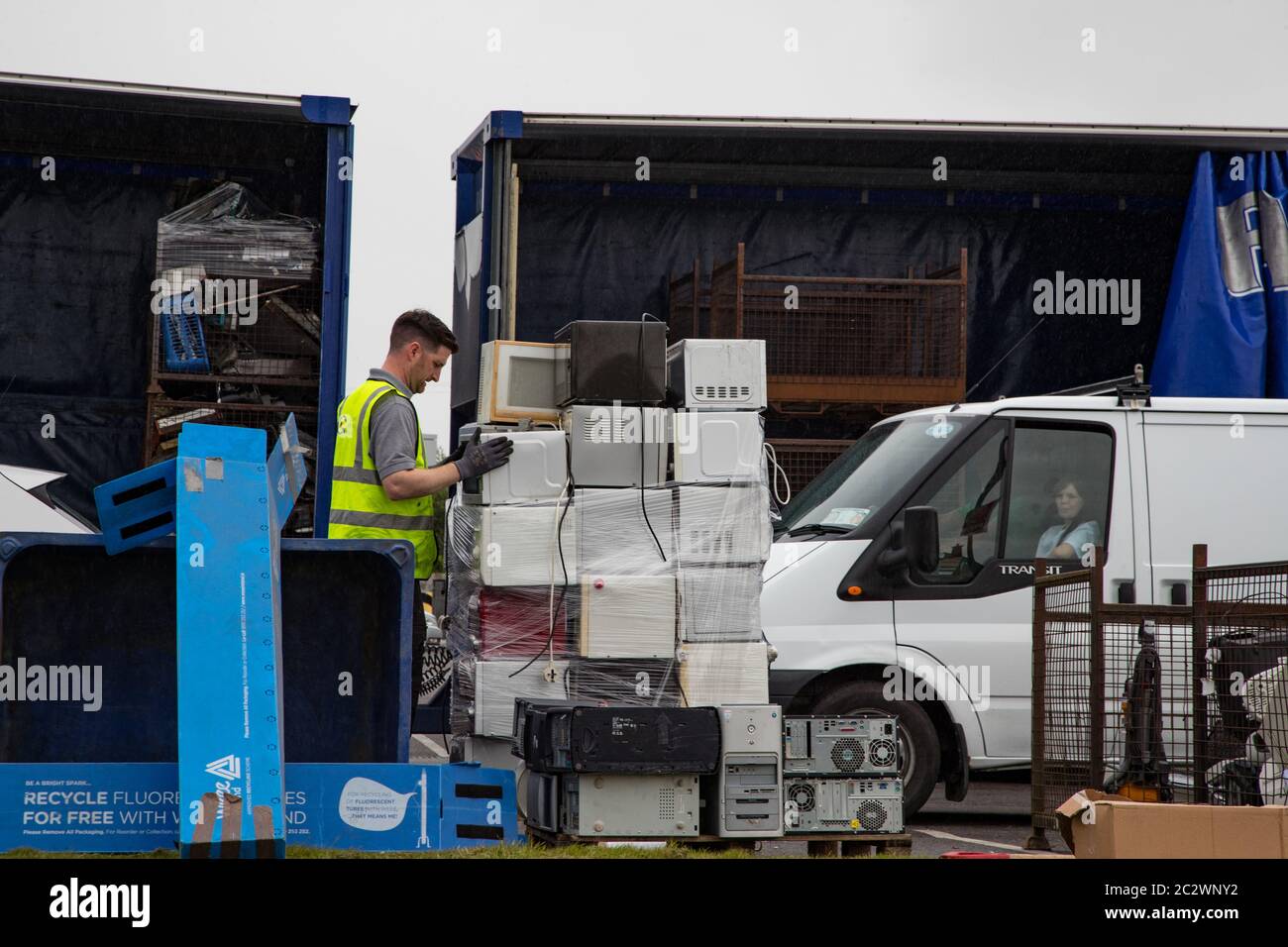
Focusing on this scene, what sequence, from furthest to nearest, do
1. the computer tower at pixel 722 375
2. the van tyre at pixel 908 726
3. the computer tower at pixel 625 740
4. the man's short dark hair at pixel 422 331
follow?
the van tyre at pixel 908 726
the man's short dark hair at pixel 422 331
the computer tower at pixel 722 375
the computer tower at pixel 625 740

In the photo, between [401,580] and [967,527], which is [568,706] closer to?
[401,580]

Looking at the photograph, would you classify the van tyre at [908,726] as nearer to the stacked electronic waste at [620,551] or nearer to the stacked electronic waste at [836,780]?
the stacked electronic waste at [836,780]

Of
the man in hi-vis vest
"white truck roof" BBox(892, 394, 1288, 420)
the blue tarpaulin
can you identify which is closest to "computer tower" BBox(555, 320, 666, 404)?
the man in hi-vis vest

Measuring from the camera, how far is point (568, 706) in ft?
20.3

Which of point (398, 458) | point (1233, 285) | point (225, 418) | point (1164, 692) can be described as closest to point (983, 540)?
point (1164, 692)

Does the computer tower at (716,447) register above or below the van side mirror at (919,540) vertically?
above

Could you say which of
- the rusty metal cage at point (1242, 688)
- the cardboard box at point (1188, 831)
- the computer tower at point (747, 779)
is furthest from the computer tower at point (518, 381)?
the cardboard box at point (1188, 831)

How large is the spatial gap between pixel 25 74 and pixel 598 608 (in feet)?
14.9

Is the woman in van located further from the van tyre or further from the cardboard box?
the cardboard box

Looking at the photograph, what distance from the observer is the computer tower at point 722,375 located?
6.79 meters

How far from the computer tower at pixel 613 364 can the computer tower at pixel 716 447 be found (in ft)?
0.66

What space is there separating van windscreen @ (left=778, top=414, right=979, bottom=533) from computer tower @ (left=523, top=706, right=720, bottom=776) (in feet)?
8.46

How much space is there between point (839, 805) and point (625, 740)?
106cm

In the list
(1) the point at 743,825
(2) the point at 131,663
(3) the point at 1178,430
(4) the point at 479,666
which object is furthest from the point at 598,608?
(3) the point at 1178,430
